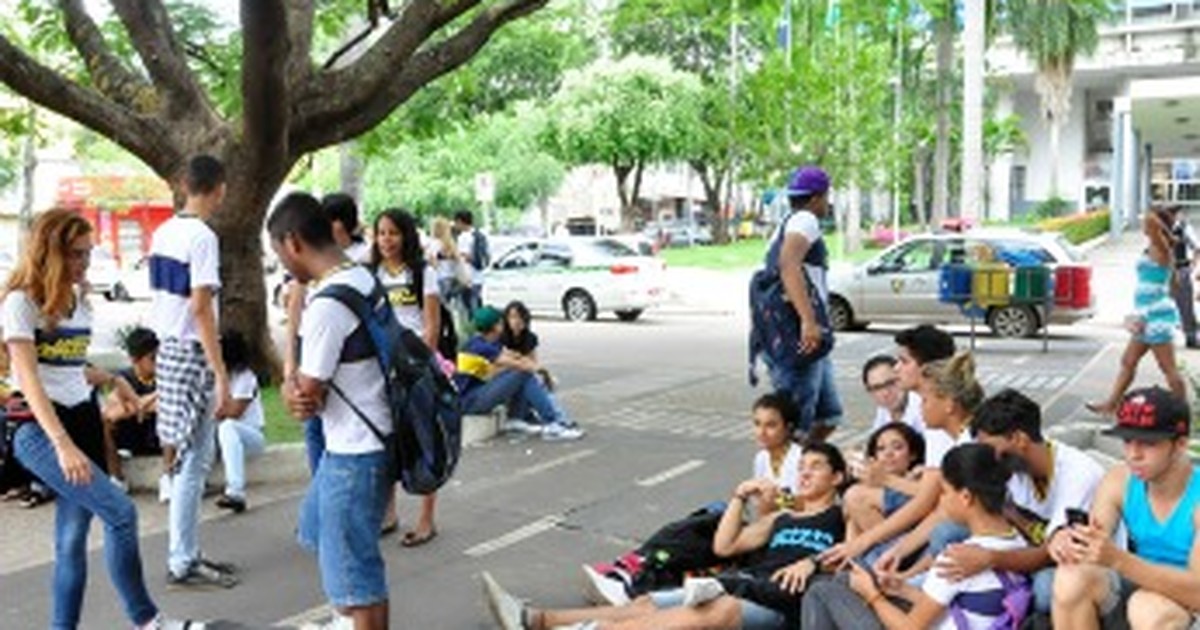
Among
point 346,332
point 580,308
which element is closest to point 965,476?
point 346,332

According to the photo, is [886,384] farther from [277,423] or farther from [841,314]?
[841,314]

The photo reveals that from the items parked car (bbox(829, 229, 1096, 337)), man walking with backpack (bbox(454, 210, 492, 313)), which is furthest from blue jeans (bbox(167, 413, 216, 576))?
parked car (bbox(829, 229, 1096, 337))

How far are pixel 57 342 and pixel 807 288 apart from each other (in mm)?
3593

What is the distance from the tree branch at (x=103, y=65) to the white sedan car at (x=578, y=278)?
9420mm

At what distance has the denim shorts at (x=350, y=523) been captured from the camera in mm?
3855

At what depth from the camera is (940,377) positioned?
4.71 meters

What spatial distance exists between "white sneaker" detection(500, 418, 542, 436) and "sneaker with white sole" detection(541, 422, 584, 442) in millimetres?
67

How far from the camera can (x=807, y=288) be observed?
6152 mm

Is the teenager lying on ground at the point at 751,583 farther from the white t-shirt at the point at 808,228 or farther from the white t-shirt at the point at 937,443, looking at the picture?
the white t-shirt at the point at 808,228

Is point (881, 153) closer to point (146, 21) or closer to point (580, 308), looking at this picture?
point (580, 308)

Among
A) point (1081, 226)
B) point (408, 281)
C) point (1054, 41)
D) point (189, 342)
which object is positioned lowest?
point (189, 342)

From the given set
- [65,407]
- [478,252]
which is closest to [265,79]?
[65,407]

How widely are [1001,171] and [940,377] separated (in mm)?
51211

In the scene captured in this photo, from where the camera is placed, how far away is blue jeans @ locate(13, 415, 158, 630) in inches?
171
